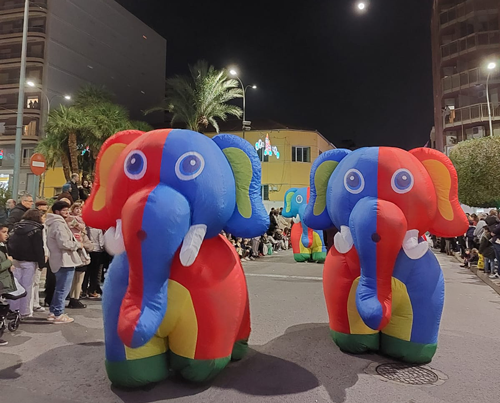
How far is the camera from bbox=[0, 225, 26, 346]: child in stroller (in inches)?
197

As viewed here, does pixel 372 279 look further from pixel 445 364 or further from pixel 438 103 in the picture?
pixel 438 103

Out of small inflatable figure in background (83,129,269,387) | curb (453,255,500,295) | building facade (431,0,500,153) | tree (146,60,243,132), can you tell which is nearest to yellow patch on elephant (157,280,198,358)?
small inflatable figure in background (83,129,269,387)

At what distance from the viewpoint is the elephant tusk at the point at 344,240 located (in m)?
4.30

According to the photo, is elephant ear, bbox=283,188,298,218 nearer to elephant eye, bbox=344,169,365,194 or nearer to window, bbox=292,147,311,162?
elephant eye, bbox=344,169,365,194

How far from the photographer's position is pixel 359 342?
4.47 metres

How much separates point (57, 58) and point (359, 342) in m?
35.7

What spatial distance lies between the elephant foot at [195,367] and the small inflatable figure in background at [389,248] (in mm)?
1414

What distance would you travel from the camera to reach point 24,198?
6.96 metres

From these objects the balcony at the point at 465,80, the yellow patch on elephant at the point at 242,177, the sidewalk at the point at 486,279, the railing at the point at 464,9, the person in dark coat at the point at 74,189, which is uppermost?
the railing at the point at 464,9

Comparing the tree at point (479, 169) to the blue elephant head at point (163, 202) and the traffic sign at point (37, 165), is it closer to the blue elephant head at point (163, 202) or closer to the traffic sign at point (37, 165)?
the traffic sign at point (37, 165)

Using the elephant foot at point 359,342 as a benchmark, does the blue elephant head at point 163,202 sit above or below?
above

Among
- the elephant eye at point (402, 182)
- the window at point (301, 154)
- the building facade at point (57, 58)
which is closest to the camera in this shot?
the elephant eye at point (402, 182)

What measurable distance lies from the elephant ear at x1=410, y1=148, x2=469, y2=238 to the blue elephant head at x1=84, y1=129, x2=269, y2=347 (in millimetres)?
2024

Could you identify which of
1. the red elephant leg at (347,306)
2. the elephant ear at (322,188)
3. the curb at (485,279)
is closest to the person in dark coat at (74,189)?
the elephant ear at (322,188)
